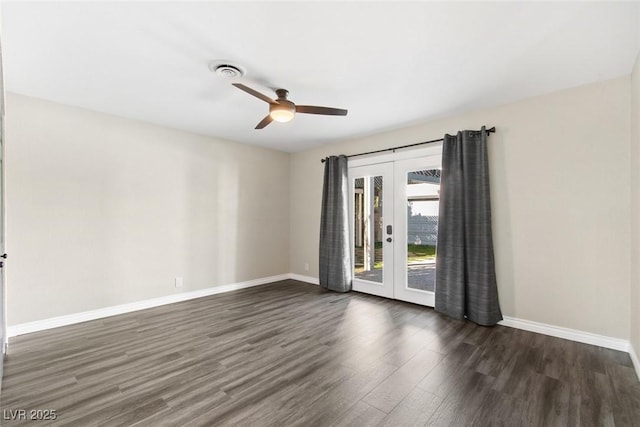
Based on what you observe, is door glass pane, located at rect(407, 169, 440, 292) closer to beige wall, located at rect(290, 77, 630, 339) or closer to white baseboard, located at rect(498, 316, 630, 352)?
beige wall, located at rect(290, 77, 630, 339)

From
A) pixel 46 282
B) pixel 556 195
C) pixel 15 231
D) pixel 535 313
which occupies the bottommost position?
pixel 535 313

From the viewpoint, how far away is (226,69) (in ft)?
8.17

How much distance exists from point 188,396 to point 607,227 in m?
3.98

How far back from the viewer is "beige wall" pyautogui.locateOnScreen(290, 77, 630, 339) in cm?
268

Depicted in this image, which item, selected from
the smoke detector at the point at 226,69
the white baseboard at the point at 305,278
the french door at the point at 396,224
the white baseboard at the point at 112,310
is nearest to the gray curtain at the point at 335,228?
the french door at the point at 396,224

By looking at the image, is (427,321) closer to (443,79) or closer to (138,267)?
(443,79)

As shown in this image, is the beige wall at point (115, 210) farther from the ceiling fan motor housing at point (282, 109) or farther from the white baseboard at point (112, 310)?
the ceiling fan motor housing at point (282, 109)

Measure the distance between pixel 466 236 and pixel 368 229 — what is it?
61.8 inches

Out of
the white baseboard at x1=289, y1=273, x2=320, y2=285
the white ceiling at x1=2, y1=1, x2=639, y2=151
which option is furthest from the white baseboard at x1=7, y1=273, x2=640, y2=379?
the white ceiling at x1=2, y1=1, x2=639, y2=151

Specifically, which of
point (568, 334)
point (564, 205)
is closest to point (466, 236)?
point (564, 205)

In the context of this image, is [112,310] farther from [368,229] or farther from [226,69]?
[368,229]

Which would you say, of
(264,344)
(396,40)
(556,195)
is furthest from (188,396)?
(556,195)

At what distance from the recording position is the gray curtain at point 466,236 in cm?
324

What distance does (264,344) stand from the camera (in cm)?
278
